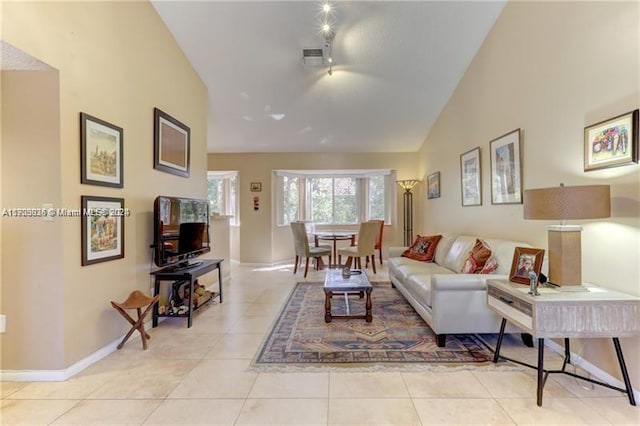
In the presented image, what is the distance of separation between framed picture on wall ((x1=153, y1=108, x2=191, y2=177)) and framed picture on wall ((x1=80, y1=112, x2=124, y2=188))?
57 cm

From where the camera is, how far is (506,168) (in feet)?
11.1

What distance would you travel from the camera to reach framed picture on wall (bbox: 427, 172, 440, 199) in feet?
18.4

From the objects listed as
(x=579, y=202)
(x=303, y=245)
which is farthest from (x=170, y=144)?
(x=579, y=202)

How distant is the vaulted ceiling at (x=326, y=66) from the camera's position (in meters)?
3.41

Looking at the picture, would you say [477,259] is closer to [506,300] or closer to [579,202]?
[506,300]

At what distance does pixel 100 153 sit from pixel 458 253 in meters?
3.84

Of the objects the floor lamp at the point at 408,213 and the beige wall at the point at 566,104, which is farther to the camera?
the floor lamp at the point at 408,213

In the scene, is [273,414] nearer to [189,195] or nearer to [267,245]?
[189,195]

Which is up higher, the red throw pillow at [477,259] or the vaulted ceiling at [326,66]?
the vaulted ceiling at [326,66]

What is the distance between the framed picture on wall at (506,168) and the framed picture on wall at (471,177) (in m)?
0.34

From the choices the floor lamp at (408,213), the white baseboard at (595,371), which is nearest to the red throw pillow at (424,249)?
the white baseboard at (595,371)

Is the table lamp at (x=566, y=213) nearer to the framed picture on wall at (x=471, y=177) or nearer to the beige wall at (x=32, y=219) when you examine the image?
the framed picture on wall at (x=471, y=177)

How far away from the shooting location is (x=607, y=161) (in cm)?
214

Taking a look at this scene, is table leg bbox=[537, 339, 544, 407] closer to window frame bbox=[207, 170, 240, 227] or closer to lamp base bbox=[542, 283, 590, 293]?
lamp base bbox=[542, 283, 590, 293]
